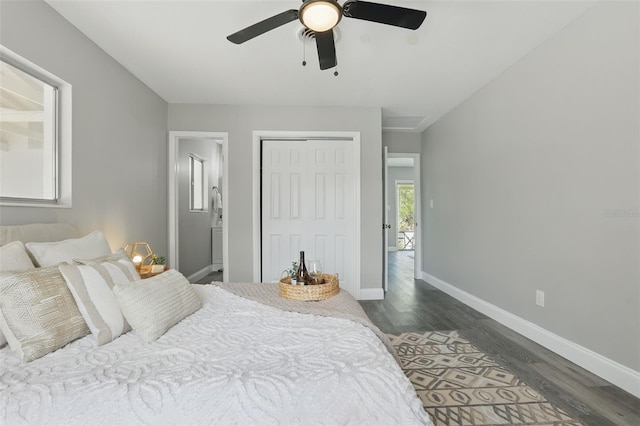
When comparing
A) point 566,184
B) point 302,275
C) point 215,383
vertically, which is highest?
point 566,184

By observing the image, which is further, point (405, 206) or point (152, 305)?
point (405, 206)

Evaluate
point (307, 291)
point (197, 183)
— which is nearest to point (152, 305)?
point (307, 291)

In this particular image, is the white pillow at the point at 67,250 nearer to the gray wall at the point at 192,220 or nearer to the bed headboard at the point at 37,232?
the bed headboard at the point at 37,232

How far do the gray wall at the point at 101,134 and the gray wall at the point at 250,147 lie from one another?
0.60 meters

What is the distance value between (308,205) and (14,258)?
Result: 9.35 feet

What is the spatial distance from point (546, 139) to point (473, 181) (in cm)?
105

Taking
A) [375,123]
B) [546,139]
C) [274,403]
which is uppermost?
[375,123]

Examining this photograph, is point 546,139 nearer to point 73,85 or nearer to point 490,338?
point 490,338

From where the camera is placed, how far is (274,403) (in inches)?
33.0

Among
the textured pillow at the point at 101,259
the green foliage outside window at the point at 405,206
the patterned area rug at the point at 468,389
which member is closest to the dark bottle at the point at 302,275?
the patterned area rug at the point at 468,389

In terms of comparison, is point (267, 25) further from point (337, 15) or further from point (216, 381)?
point (216, 381)

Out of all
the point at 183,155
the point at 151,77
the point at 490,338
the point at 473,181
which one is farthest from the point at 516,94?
the point at 183,155

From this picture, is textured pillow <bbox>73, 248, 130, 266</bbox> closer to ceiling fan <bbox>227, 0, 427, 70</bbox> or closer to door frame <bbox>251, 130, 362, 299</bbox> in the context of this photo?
ceiling fan <bbox>227, 0, 427, 70</bbox>

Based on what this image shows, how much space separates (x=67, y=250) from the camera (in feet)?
5.24
